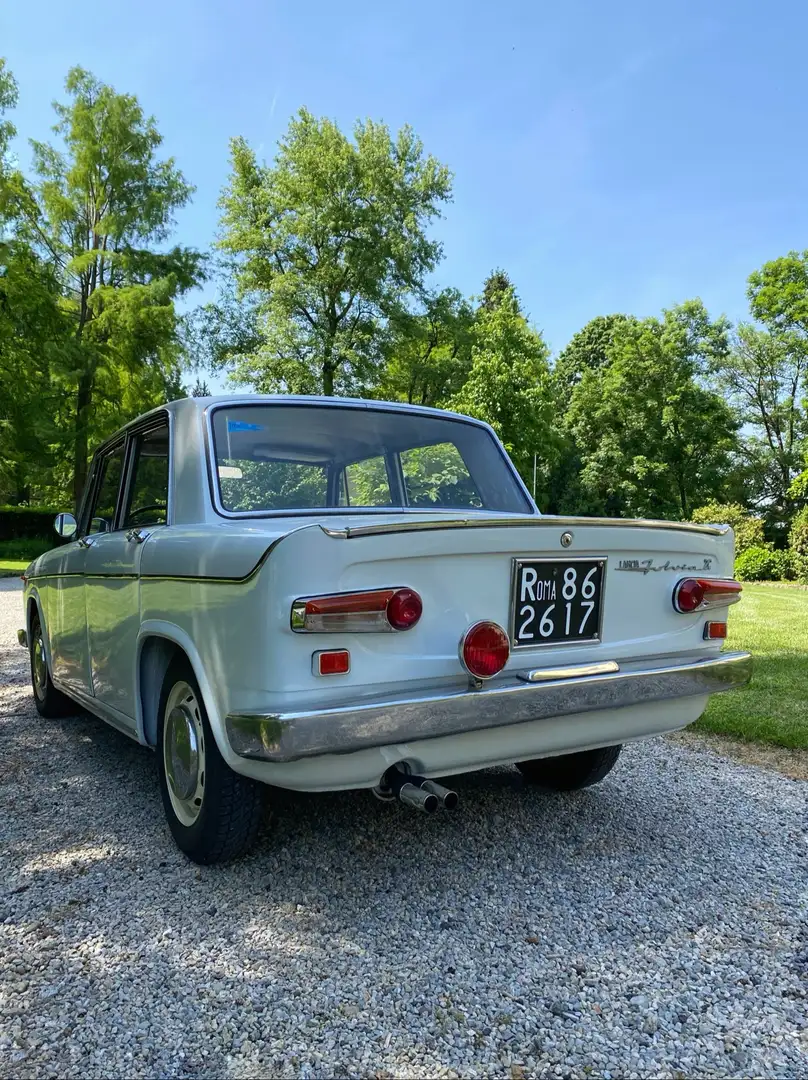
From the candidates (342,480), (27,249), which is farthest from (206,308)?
(342,480)

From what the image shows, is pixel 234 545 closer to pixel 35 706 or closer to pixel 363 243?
pixel 35 706

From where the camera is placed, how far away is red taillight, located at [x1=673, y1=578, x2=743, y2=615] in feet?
9.91

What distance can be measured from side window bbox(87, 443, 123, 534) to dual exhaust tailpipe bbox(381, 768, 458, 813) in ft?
7.72

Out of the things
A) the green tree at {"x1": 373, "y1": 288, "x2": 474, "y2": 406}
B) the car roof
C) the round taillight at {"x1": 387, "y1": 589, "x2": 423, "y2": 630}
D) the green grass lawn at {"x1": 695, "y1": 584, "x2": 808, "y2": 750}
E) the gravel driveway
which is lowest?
the green grass lawn at {"x1": 695, "y1": 584, "x2": 808, "y2": 750}

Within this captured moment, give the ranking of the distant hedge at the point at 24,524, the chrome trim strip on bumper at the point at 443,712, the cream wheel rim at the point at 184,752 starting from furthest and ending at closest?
the distant hedge at the point at 24,524
the cream wheel rim at the point at 184,752
the chrome trim strip on bumper at the point at 443,712

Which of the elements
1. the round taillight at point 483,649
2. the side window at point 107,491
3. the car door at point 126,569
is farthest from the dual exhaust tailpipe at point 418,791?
the side window at point 107,491

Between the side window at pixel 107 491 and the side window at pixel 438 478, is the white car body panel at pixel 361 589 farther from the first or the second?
the side window at pixel 107 491

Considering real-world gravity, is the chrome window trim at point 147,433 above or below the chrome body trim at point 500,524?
above

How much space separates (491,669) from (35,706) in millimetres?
4420

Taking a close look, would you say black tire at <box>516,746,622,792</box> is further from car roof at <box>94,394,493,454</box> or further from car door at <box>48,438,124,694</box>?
car door at <box>48,438,124,694</box>

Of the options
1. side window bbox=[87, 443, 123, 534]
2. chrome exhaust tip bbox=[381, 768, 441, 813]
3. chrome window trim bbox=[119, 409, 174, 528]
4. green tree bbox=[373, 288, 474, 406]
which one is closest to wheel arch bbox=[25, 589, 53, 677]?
side window bbox=[87, 443, 123, 534]

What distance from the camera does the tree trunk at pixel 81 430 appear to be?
21.1m

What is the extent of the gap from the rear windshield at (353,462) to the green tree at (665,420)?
32066 mm

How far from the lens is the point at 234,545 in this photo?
8.07 feet
